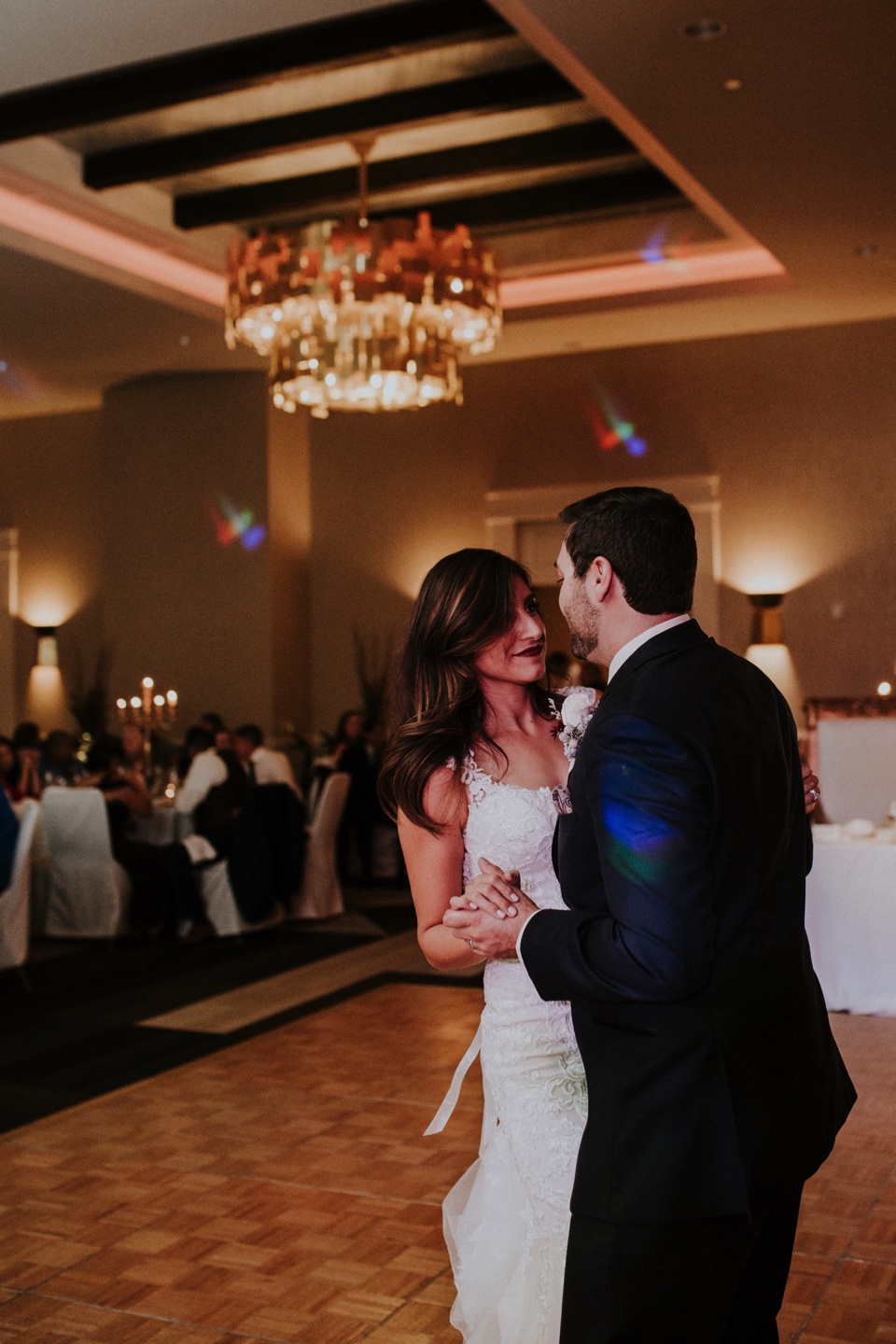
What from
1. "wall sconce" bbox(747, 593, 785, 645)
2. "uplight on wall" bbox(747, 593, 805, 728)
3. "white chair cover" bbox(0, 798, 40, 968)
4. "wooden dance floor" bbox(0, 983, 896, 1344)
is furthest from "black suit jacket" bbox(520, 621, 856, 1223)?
"wall sconce" bbox(747, 593, 785, 645)

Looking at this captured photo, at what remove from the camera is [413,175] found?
8.11 m

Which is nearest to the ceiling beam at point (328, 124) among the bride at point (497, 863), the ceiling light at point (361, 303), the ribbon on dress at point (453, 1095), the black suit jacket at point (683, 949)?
the ceiling light at point (361, 303)

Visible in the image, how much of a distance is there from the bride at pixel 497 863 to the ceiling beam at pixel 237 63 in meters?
4.69

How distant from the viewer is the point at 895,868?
534 centimetres

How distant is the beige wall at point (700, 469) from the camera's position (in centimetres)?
1027

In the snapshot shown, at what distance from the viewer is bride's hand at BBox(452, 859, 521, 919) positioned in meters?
1.59

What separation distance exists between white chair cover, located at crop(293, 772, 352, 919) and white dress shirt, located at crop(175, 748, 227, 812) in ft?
2.10

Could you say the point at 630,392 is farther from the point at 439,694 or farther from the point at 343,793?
the point at 439,694

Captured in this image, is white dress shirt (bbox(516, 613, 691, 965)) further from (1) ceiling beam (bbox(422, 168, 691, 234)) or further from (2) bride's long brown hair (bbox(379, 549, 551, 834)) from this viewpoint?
(1) ceiling beam (bbox(422, 168, 691, 234))

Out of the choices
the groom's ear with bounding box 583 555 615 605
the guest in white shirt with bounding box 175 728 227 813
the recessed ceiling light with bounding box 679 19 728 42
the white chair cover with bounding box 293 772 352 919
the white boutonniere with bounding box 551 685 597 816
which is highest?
the recessed ceiling light with bounding box 679 19 728 42

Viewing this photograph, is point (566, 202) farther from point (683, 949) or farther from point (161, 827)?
point (683, 949)

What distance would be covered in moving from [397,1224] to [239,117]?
6.45 metres

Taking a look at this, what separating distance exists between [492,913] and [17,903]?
4.80 m

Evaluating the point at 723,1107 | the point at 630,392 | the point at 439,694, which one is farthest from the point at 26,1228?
the point at 630,392
